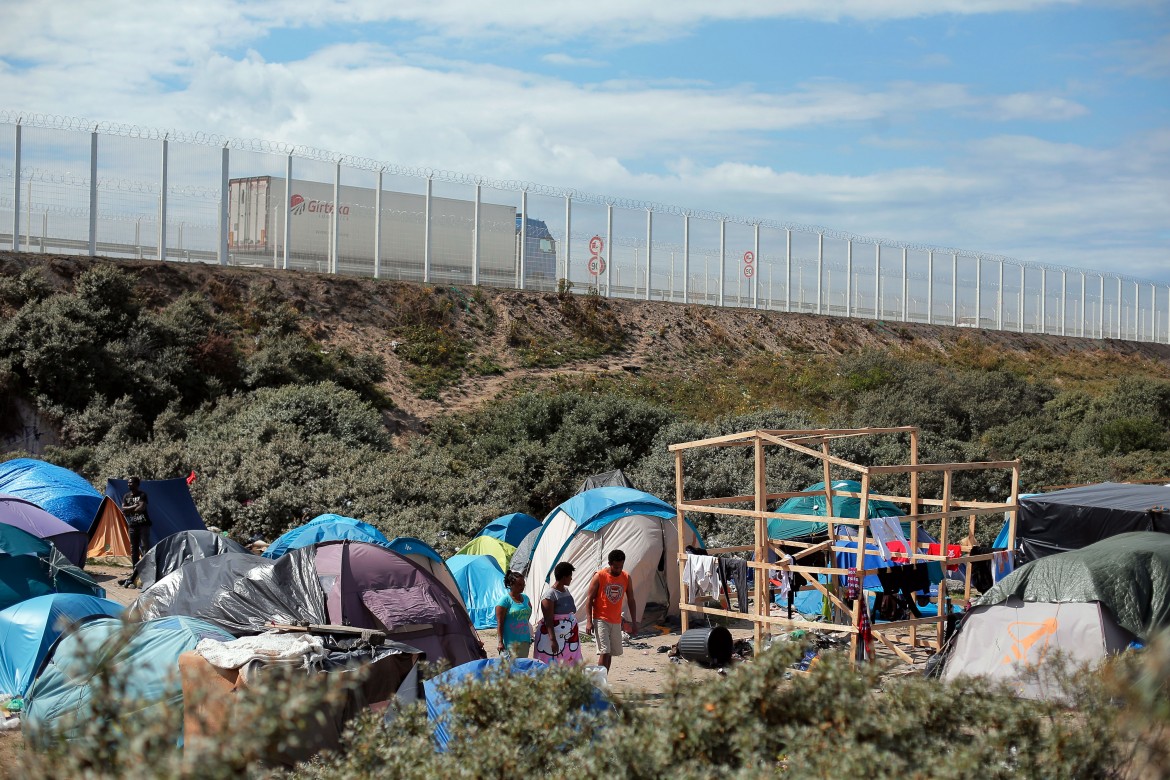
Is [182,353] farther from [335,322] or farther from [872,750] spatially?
[872,750]

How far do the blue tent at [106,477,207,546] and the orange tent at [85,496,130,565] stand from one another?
345 mm

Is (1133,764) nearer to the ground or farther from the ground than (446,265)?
nearer to the ground

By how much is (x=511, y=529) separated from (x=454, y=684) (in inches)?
365

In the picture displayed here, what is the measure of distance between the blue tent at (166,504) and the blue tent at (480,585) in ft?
17.8

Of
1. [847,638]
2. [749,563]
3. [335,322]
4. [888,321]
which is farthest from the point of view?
[888,321]

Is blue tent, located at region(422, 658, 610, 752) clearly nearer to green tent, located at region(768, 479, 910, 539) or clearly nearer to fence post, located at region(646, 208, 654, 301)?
green tent, located at region(768, 479, 910, 539)

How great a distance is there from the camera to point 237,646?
725 cm

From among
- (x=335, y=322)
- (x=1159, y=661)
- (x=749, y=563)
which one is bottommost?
(x=749, y=563)

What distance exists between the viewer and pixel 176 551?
13.4 metres

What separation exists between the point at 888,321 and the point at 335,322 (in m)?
24.9

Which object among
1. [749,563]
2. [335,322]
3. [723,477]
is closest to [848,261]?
[335,322]

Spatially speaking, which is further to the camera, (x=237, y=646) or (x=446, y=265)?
(x=446, y=265)

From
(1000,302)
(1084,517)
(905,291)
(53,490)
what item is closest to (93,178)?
(53,490)

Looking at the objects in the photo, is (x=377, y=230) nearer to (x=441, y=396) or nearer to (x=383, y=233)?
(x=383, y=233)
